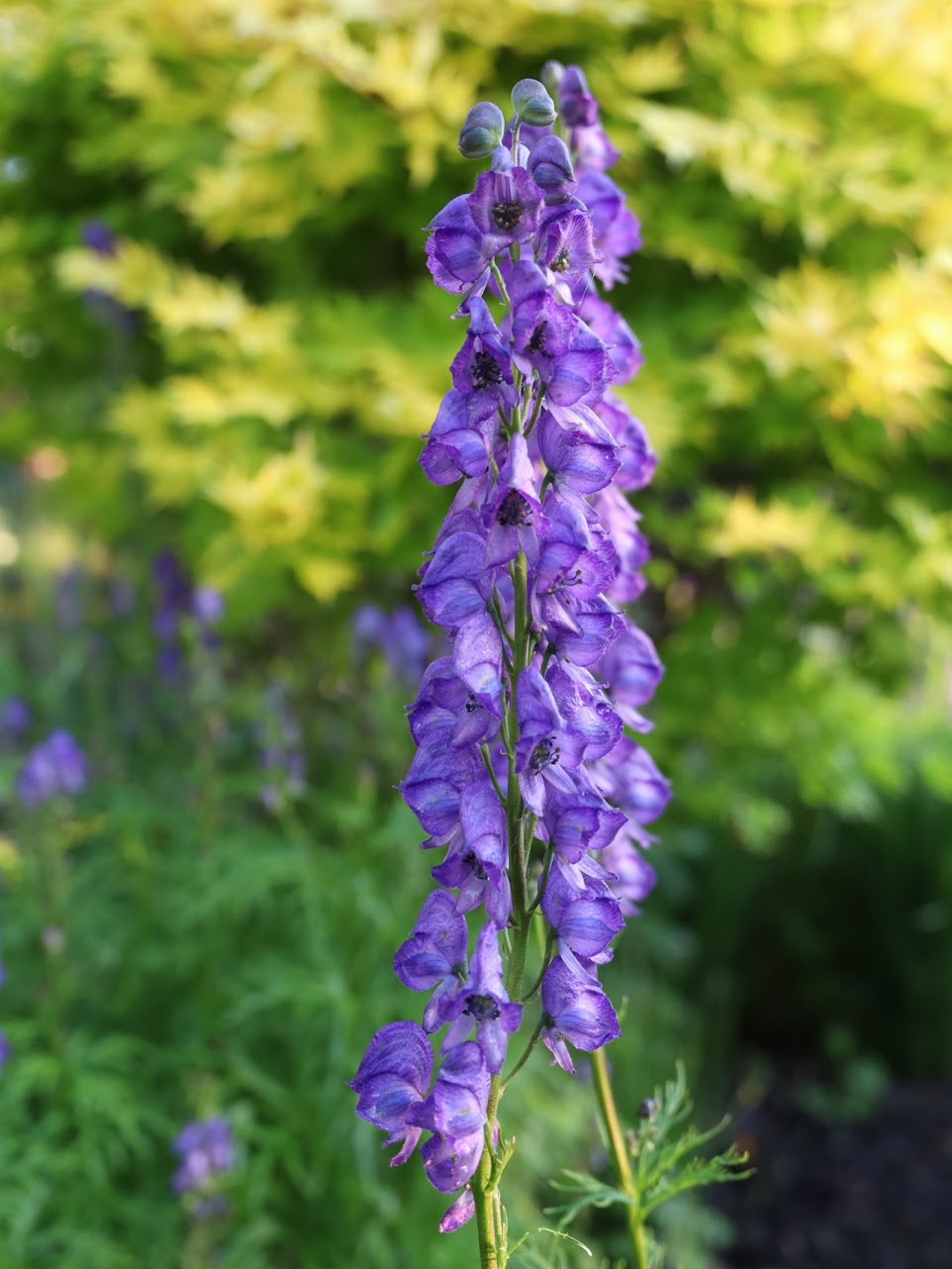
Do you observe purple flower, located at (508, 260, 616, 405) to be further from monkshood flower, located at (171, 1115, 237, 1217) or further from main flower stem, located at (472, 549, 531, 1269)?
monkshood flower, located at (171, 1115, 237, 1217)

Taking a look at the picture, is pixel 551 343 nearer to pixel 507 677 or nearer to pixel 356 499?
pixel 507 677

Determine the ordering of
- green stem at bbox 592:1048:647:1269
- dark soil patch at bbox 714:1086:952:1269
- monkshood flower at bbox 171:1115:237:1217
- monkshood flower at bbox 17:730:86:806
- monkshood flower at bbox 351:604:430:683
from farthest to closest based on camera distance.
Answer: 1. dark soil patch at bbox 714:1086:952:1269
2. monkshood flower at bbox 351:604:430:683
3. monkshood flower at bbox 17:730:86:806
4. monkshood flower at bbox 171:1115:237:1217
5. green stem at bbox 592:1048:647:1269

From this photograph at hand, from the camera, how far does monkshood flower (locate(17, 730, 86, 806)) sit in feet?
8.08

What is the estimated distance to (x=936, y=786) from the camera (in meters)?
4.09

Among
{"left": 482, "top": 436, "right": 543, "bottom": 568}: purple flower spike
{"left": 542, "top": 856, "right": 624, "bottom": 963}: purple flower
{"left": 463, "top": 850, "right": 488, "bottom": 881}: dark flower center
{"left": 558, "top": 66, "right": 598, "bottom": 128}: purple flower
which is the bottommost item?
{"left": 542, "top": 856, "right": 624, "bottom": 963}: purple flower

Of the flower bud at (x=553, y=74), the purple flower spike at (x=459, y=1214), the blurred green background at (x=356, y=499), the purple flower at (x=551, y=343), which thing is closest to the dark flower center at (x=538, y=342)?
the purple flower at (x=551, y=343)

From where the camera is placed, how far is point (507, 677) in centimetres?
87

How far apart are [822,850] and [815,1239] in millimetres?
1477

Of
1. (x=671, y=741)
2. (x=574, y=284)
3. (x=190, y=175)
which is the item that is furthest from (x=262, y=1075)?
(x=190, y=175)

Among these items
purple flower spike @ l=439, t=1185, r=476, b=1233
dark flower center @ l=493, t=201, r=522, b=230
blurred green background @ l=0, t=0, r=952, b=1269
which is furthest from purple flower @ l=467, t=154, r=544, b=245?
blurred green background @ l=0, t=0, r=952, b=1269

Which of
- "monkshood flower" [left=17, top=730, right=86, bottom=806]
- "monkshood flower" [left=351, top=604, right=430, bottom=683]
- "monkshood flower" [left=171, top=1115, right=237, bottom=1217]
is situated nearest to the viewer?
"monkshood flower" [left=171, top=1115, right=237, bottom=1217]

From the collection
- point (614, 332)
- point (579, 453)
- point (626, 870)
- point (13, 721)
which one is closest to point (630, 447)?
point (614, 332)

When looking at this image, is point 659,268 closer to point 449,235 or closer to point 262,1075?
point 262,1075

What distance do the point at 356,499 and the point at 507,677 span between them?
241 cm
